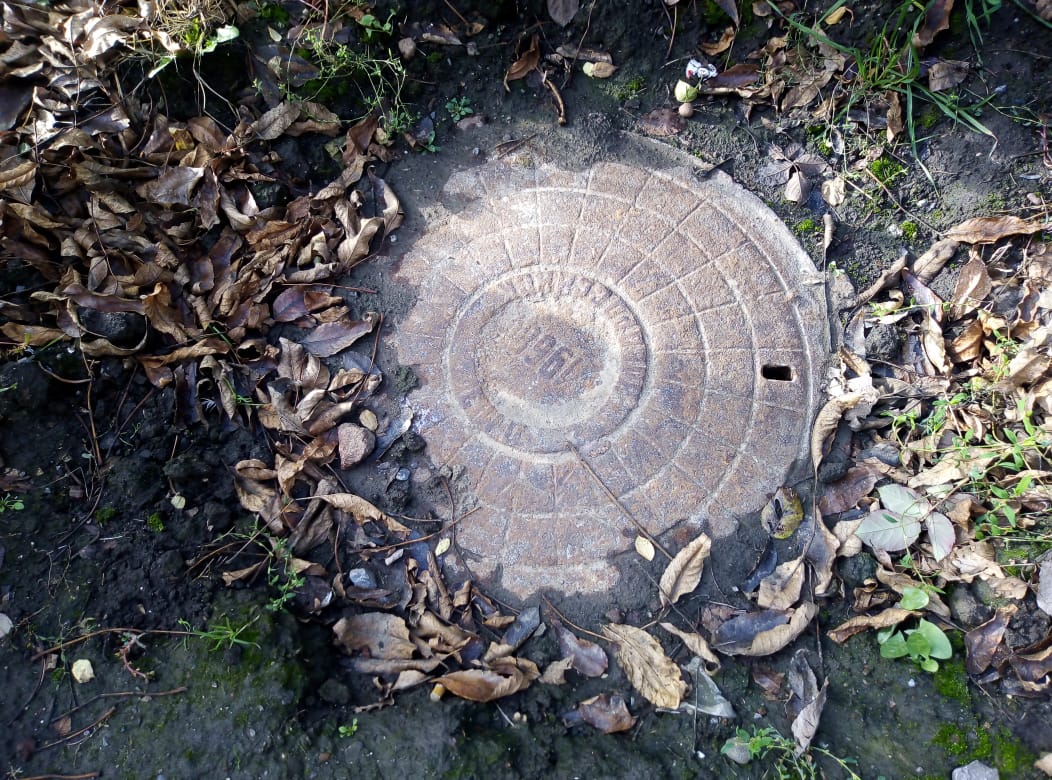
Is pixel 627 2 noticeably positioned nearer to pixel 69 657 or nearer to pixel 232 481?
pixel 232 481

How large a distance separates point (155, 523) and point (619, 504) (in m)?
1.68

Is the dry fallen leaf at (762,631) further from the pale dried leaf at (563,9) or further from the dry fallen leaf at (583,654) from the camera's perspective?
the pale dried leaf at (563,9)

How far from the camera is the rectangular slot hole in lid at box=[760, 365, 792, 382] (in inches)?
106

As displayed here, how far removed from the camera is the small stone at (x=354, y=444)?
2564 mm

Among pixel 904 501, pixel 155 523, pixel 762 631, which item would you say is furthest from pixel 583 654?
pixel 155 523

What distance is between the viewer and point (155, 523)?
7.69 ft

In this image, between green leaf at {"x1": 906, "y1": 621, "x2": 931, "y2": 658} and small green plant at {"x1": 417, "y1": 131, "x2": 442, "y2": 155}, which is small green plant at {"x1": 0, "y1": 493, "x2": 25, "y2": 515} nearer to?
small green plant at {"x1": 417, "y1": 131, "x2": 442, "y2": 155}

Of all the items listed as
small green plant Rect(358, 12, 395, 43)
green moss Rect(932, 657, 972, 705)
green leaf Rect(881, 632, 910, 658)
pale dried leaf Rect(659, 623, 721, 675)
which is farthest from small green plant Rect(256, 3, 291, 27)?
green moss Rect(932, 657, 972, 705)

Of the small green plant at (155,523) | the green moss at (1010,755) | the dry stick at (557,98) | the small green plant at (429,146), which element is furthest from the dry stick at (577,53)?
the green moss at (1010,755)

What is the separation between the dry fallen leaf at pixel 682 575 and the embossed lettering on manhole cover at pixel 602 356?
0.14 m

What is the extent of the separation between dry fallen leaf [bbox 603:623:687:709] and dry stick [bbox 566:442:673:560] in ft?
1.01

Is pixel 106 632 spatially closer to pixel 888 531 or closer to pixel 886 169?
pixel 888 531

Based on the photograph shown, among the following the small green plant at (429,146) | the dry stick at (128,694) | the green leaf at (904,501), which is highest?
the small green plant at (429,146)

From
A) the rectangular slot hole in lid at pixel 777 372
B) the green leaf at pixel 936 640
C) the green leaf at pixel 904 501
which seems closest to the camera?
the green leaf at pixel 936 640
